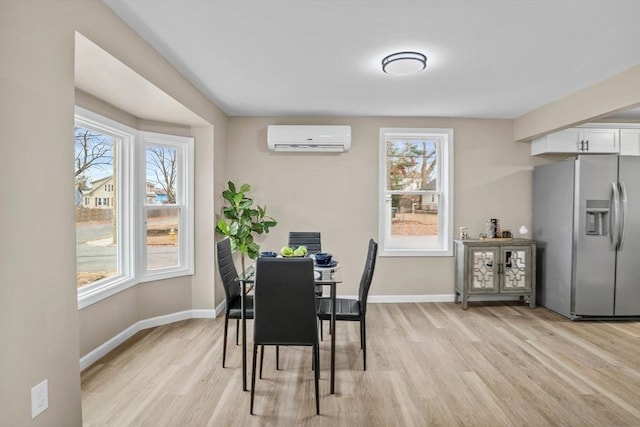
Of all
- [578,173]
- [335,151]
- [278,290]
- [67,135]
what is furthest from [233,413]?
[578,173]

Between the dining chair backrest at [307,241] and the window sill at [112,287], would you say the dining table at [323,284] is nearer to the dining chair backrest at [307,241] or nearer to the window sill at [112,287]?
the dining chair backrest at [307,241]

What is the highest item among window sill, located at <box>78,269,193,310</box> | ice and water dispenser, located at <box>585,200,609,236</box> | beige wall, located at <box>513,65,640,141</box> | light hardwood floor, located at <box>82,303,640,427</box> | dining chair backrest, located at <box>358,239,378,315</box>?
beige wall, located at <box>513,65,640,141</box>

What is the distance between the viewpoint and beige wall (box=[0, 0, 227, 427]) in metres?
1.39

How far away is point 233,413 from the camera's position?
2.27m

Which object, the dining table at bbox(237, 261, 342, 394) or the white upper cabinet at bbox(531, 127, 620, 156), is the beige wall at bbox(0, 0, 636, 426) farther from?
the dining table at bbox(237, 261, 342, 394)

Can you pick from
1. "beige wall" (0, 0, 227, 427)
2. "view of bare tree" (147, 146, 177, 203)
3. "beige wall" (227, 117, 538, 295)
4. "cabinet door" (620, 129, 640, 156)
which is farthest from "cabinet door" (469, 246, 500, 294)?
"beige wall" (0, 0, 227, 427)

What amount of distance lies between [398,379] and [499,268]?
2489mm

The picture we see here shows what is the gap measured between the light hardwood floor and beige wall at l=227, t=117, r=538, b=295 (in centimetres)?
102

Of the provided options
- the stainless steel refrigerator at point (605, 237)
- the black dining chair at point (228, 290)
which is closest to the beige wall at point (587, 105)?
the stainless steel refrigerator at point (605, 237)

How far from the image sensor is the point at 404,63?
2.71m

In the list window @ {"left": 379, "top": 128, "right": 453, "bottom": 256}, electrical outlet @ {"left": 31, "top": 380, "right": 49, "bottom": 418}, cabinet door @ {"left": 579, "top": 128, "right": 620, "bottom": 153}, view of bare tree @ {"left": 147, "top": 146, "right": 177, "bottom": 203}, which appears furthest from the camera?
window @ {"left": 379, "top": 128, "right": 453, "bottom": 256}

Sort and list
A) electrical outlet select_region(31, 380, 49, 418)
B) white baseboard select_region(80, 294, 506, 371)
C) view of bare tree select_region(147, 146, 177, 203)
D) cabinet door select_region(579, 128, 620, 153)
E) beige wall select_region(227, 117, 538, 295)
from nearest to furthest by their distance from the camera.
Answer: electrical outlet select_region(31, 380, 49, 418)
white baseboard select_region(80, 294, 506, 371)
view of bare tree select_region(147, 146, 177, 203)
cabinet door select_region(579, 128, 620, 153)
beige wall select_region(227, 117, 538, 295)

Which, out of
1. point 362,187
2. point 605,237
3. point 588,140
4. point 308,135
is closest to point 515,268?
point 605,237

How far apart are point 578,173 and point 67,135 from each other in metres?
4.69
